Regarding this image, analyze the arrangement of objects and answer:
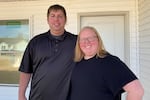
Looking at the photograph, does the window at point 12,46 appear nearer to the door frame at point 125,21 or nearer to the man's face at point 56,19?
the door frame at point 125,21

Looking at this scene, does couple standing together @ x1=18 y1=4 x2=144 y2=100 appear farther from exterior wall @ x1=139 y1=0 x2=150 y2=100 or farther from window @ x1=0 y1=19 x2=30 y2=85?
window @ x1=0 y1=19 x2=30 y2=85

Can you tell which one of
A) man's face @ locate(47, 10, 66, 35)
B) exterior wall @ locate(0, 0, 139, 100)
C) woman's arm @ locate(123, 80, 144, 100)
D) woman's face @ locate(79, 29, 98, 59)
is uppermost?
exterior wall @ locate(0, 0, 139, 100)

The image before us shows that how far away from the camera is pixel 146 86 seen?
188 inches

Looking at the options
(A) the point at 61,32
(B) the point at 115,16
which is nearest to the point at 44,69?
(A) the point at 61,32

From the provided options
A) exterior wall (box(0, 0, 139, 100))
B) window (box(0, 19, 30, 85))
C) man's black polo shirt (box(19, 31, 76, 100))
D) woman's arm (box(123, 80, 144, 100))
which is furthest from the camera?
window (box(0, 19, 30, 85))

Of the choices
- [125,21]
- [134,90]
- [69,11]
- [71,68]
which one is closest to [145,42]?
[125,21]

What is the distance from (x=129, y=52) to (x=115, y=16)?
0.74 meters

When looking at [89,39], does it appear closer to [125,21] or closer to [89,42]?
[89,42]

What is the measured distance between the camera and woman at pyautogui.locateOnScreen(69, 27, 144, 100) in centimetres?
179

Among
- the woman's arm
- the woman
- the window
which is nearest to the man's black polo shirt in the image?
the woman

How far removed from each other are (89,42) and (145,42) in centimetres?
290

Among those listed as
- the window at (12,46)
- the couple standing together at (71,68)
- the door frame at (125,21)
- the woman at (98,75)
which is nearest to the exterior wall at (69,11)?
the door frame at (125,21)

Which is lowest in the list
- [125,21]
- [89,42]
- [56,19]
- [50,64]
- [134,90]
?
[134,90]

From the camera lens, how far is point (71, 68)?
2.56 m
